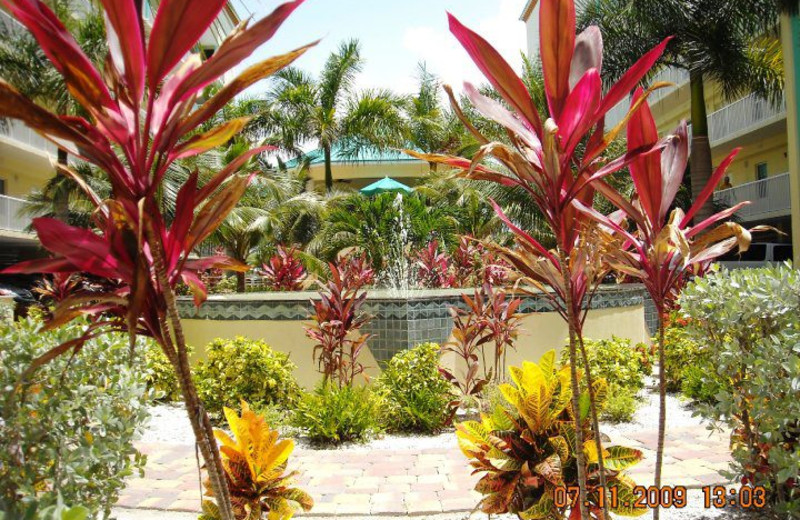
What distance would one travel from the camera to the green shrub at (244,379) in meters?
6.09

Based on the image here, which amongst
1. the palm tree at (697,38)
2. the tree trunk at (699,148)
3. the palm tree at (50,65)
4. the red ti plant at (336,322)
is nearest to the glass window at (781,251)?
the palm tree at (697,38)

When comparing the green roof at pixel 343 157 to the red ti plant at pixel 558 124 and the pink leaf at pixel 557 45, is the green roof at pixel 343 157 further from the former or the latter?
the pink leaf at pixel 557 45

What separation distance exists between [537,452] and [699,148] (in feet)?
42.3

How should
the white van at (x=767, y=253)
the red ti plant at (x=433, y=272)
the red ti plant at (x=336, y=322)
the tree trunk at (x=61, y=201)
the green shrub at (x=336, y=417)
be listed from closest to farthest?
1. the green shrub at (x=336, y=417)
2. the red ti plant at (x=336, y=322)
3. the red ti plant at (x=433, y=272)
4. the tree trunk at (x=61, y=201)
5. the white van at (x=767, y=253)

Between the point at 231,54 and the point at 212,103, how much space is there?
15cm

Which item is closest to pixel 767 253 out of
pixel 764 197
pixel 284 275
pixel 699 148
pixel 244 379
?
pixel 764 197

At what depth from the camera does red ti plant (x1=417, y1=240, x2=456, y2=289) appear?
1040cm

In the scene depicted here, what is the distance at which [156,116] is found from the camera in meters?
1.76

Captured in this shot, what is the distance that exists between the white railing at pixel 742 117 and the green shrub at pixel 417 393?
16821mm

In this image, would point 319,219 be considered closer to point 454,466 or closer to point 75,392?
point 454,466

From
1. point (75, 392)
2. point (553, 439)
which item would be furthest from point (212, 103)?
point (553, 439)

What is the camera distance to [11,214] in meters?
19.3

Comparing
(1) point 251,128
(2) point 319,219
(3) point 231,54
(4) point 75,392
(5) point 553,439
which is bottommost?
(5) point 553,439

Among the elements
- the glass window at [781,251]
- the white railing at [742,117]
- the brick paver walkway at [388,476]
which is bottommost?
the brick paver walkway at [388,476]
